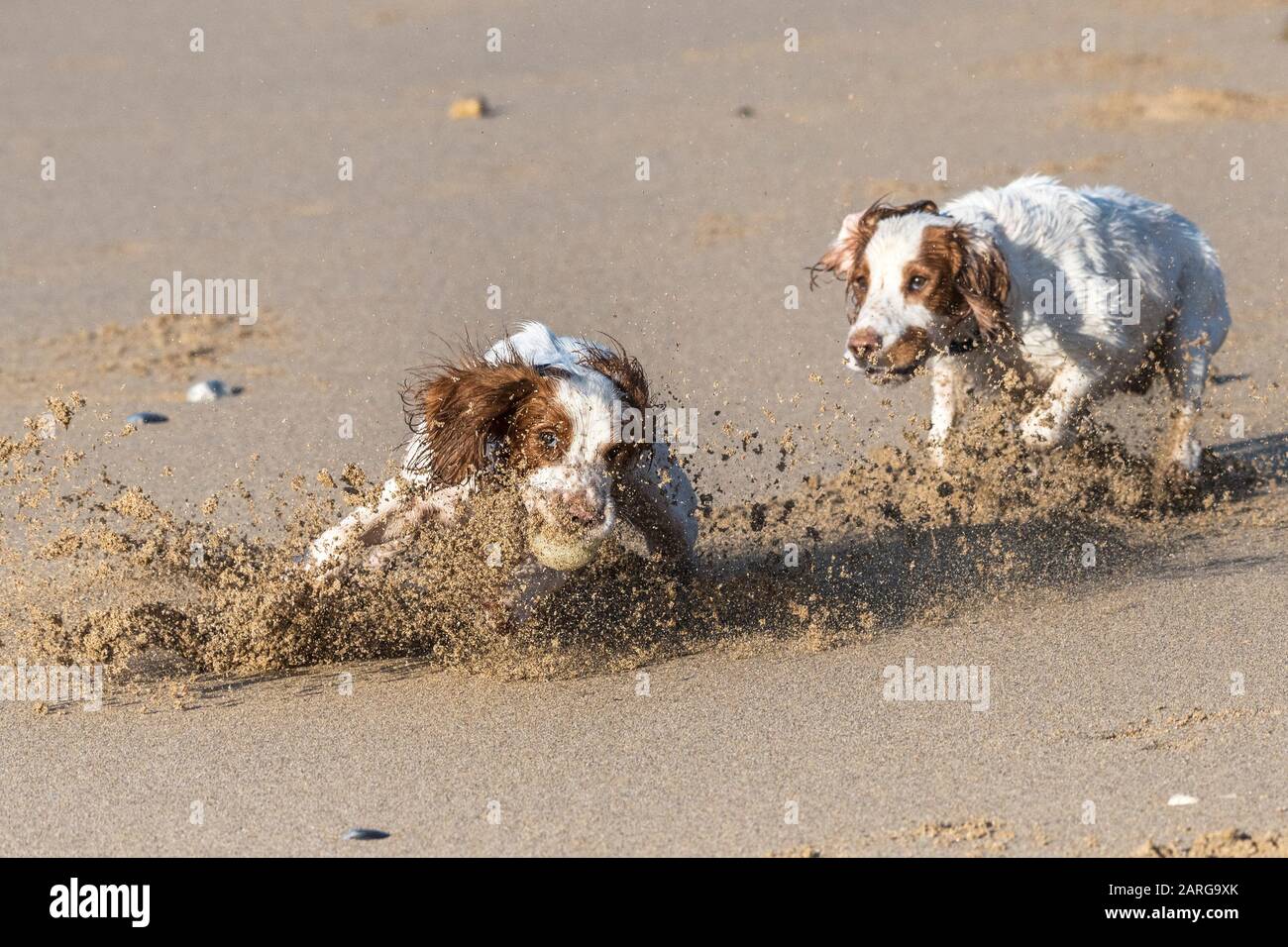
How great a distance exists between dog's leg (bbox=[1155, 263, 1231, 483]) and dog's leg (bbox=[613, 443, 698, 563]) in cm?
219

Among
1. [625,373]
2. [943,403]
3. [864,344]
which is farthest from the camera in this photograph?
[943,403]

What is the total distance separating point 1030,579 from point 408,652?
2.13 m

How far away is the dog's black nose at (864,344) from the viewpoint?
5.93m

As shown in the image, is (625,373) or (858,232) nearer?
(625,373)

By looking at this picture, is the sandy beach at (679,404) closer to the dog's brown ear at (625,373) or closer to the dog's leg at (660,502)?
the dog's leg at (660,502)

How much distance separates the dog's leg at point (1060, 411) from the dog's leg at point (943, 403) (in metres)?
0.31

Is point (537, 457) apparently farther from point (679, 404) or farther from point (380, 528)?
point (679, 404)

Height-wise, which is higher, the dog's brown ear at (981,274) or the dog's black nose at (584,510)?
the dog's brown ear at (981,274)

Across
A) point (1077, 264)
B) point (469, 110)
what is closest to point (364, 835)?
point (1077, 264)

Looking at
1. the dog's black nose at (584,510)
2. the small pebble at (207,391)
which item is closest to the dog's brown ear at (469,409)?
the dog's black nose at (584,510)

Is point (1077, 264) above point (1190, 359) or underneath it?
above

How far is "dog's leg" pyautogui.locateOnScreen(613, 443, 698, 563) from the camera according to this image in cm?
535

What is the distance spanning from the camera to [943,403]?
690cm

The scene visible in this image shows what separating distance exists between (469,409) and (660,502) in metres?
0.79
